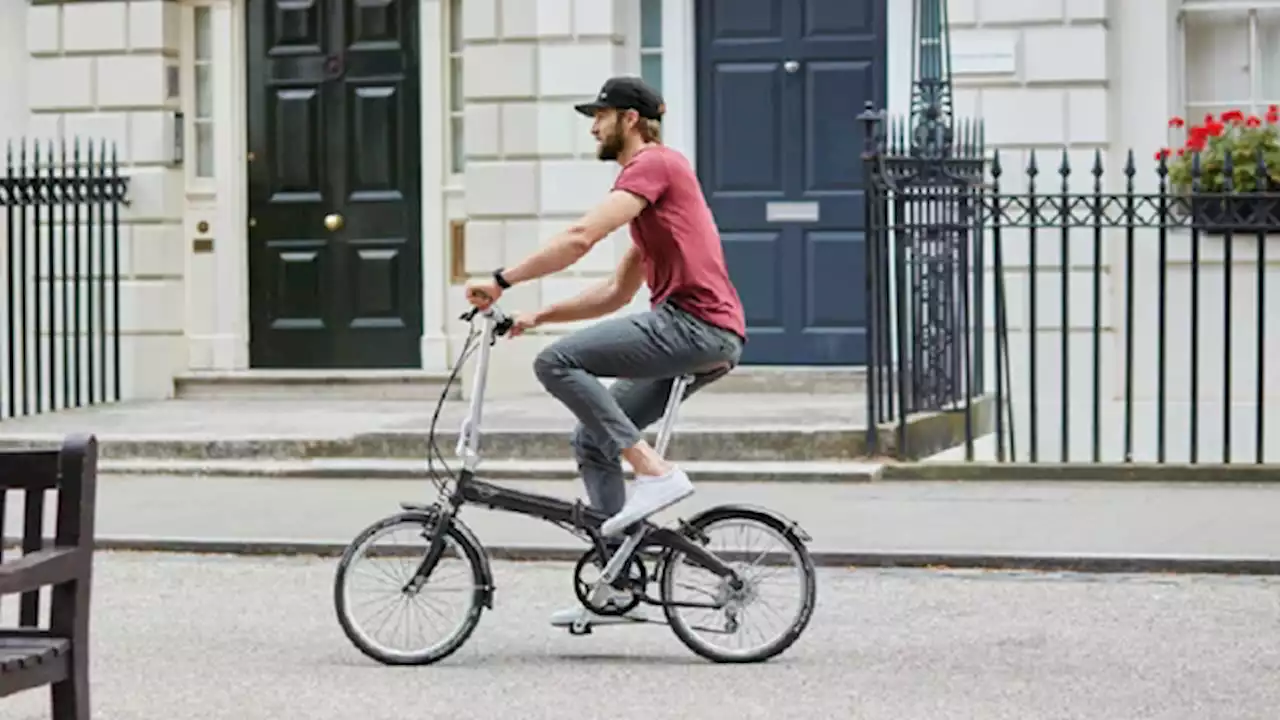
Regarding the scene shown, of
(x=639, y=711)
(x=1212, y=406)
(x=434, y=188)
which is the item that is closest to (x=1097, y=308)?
(x=1212, y=406)

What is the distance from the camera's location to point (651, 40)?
17.0m

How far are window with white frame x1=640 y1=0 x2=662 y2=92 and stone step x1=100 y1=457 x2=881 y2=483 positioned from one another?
3976mm

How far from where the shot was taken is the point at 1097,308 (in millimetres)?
13406

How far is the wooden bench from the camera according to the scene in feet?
19.0

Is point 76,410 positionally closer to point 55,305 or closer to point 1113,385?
point 55,305

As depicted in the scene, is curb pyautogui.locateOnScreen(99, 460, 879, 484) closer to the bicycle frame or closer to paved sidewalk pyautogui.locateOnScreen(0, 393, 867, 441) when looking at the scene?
paved sidewalk pyautogui.locateOnScreen(0, 393, 867, 441)

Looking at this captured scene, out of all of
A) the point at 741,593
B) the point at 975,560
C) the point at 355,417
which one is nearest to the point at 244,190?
the point at 355,417

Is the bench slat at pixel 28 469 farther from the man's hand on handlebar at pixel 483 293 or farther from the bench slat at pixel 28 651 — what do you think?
the man's hand on handlebar at pixel 483 293

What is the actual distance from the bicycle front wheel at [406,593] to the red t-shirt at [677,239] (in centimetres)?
109

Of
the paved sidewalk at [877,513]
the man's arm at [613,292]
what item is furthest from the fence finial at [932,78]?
the man's arm at [613,292]

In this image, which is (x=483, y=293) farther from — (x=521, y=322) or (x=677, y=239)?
(x=677, y=239)

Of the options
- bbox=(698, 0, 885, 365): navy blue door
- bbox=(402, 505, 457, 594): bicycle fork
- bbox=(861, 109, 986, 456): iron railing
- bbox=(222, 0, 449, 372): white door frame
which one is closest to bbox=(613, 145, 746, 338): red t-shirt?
bbox=(402, 505, 457, 594): bicycle fork

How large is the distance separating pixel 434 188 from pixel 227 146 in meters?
1.59

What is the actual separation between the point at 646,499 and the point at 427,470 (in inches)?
235
